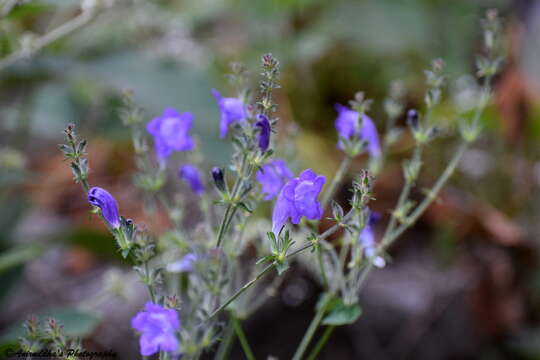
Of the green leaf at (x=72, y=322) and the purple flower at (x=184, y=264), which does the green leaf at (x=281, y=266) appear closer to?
the purple flower at (x=184, y=264)

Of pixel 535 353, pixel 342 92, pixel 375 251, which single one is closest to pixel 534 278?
pixel 535 353

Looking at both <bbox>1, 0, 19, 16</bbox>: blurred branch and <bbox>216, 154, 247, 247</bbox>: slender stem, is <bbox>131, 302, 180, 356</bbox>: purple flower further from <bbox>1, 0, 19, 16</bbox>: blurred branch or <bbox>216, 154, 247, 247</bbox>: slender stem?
<bbox>1, 0, 19, 16</bbox>: blurred branch

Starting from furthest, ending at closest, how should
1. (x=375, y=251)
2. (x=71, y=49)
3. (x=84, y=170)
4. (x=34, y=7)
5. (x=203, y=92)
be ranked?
(x=71, y=49) < (x=203, y=92) < (x=34, y=7) < (x=375, y=251) < (x=84, y=170)

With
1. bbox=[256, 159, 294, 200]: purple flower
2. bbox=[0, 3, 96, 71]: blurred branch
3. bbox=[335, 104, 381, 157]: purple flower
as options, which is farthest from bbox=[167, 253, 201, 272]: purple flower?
bbox=[0, 3, 96, 71]: blurred branch

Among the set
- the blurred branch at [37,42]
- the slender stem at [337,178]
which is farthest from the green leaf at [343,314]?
the blurred branch at [37,42]

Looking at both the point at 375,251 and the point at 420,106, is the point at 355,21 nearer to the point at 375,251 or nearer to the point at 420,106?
the point at 420,106

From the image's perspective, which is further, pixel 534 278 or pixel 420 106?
pixel 420 106
